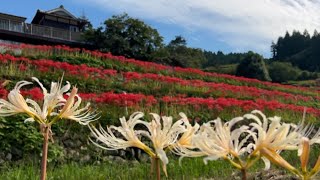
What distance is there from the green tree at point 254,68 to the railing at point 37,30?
505 inches

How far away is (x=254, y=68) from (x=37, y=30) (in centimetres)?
1565

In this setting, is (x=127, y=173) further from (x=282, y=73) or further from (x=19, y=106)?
(x=282, y=73)

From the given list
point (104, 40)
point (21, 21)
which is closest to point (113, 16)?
point (104, 40)

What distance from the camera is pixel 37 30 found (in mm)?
33625

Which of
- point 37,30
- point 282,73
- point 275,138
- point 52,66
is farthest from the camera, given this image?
point 282,73

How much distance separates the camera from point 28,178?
18.9ft

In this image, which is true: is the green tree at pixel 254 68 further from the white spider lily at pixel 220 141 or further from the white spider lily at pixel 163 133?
the white spider lily at pixel 220 141

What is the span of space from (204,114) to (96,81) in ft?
12.5

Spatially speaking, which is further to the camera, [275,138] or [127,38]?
[127,38]

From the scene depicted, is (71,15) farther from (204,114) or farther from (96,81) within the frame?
(204,114)

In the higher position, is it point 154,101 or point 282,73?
point 282,73

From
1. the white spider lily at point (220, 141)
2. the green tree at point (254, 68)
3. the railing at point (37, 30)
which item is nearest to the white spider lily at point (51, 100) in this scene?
the white spider lily at point (220, 141)

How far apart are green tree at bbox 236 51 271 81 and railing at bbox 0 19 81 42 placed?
12.8 meters

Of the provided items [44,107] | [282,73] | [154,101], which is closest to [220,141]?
[44,107]
